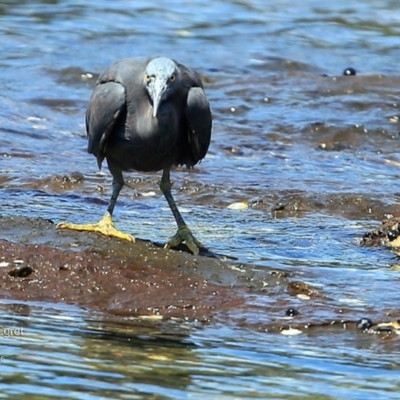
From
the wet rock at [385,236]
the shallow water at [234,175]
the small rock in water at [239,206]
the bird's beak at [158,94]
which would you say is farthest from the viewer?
the small rock in water at [239,206]

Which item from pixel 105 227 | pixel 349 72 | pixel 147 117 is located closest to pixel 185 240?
pixel 105 227

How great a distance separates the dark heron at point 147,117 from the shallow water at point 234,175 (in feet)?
2.61

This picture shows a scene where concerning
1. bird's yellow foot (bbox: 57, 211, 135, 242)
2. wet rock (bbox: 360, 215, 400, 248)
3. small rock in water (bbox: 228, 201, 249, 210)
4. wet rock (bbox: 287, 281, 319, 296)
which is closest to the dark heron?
bird's yellow foot (bbox: 57, 211, 135, 242)

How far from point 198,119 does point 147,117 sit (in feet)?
1.11

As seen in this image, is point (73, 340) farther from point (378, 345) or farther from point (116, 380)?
point (378, 345)

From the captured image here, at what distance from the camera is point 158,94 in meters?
7.25

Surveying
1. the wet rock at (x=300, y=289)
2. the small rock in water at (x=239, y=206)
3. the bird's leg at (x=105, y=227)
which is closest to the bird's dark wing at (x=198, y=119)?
the bird's leg at (x=105, y=227)

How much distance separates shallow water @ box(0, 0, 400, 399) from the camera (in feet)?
18.0

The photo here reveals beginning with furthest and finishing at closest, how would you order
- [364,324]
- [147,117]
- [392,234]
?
1. [392,234]
2. [147,117]
3. [364,324]

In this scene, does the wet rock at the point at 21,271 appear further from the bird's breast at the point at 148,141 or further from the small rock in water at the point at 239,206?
the small rock in water at the point at 239,206

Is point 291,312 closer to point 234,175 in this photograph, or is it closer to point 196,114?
point 196,114

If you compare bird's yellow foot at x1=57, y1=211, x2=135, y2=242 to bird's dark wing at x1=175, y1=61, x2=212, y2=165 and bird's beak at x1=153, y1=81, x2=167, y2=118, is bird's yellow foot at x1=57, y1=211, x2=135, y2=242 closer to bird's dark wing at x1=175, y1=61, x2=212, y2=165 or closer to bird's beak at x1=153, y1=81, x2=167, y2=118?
bird's dark wing at x1=175, y1=61, x2=212, y2=165

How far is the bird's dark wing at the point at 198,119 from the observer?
24.6 ft

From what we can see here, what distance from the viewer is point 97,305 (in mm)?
6613
